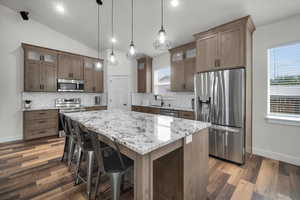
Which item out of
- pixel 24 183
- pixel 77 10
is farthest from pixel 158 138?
pixel 77 10

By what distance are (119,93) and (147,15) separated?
307 cm

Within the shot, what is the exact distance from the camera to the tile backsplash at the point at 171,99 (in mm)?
4297

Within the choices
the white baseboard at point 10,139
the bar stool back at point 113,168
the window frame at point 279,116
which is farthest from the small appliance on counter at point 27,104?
the window frame at point 279,116

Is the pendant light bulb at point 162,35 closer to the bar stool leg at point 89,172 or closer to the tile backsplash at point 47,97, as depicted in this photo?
the bar stool leg at point 89,172

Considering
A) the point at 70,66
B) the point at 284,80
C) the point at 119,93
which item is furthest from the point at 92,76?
the point at 284,80

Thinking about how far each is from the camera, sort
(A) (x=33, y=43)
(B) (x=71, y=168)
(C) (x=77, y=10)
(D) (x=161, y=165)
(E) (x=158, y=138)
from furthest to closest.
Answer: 1. (A) (x=33, y=43)
2. (C) (x=77, y=10)
3. (B) (x=71, y=168)
4. (D) (x=161, y=165)
5. (E) (x=158, y=138)

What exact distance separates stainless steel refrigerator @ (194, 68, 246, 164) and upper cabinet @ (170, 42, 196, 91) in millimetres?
829

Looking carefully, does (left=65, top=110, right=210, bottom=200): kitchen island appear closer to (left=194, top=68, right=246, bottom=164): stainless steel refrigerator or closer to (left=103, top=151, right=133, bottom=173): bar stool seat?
(left=103, top=151, right=133, bottom=173): bar stool seat

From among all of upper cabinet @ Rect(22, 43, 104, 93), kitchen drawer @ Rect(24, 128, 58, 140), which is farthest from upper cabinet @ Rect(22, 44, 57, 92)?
kitchen drawer @ Rect(24, 128, 58, 140)

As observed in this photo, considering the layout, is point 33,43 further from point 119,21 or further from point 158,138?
point 158,138

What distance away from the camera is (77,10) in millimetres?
3535

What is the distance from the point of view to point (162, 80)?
202 inches

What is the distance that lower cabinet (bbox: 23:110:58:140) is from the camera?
3.73m

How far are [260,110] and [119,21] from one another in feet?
13.1
